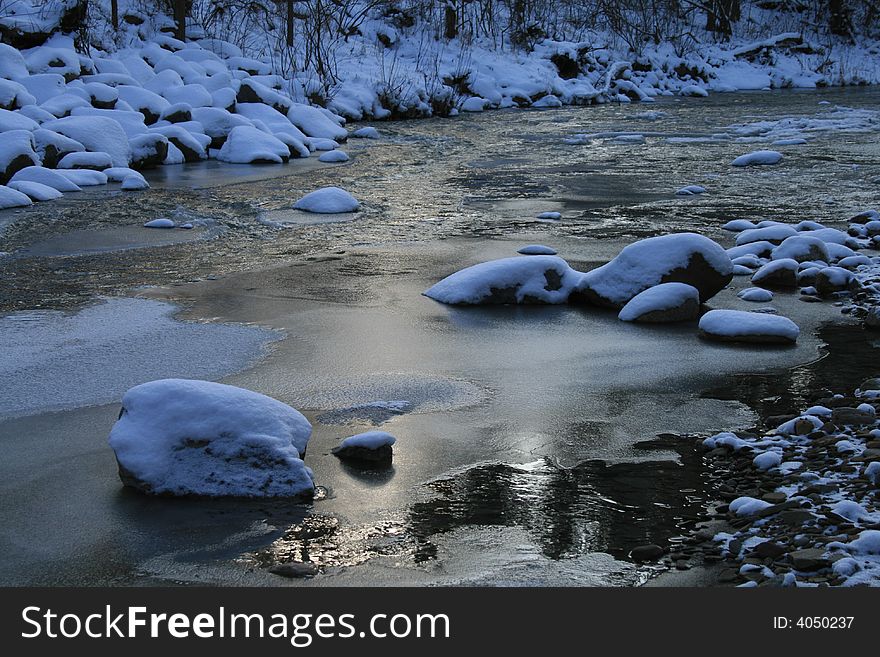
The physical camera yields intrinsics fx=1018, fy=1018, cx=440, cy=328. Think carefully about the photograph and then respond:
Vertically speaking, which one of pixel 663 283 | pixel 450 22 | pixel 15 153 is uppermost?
pixel 450 22

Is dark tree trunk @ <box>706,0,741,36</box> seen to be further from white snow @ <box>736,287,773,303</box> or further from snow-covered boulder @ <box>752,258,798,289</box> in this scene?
white snow @ <box>736,287,773,303</box>

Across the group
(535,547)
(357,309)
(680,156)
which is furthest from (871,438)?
(680,156)

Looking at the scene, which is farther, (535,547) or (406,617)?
(535,547)

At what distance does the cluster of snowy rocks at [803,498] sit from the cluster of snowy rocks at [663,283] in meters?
1.34

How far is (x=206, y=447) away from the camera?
324cm

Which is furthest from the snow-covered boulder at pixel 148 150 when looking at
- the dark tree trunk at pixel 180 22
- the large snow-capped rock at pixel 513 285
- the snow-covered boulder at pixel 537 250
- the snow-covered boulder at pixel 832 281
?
the snow-covered boulder at pixel 832 281

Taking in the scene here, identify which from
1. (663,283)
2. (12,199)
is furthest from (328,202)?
(663,283)

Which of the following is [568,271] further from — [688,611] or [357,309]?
[688,611]

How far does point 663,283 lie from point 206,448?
9.99 ft

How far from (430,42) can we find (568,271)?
52.7 feet

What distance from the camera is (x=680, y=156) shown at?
479 inches

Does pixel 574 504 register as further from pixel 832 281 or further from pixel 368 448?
pixel 832 281

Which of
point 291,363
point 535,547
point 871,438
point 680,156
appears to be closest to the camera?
point 535,547

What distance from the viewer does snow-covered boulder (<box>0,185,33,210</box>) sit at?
8758 mm
